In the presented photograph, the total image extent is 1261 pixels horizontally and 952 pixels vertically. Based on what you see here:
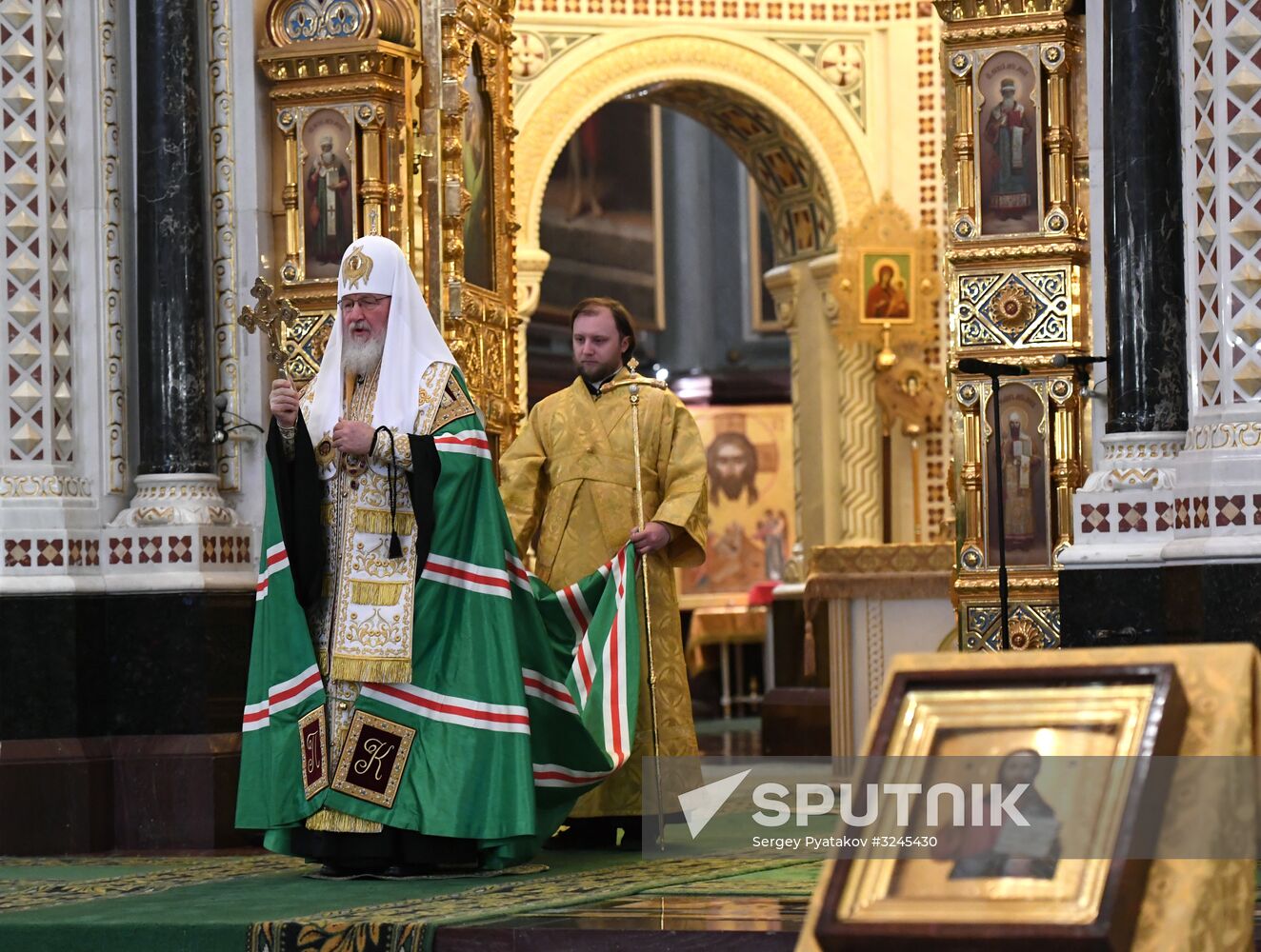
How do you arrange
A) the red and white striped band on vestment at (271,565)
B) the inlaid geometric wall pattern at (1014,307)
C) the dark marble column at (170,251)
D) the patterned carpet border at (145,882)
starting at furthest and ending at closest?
the inlaid geometric wall pattern at (1014,307) < the dark marble column at (170,251) < the red and white striped band on vestment at (271,565) < the patterned carpet border at (145,882)

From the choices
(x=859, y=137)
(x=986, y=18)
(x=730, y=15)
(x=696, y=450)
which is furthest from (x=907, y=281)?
(x=696, y=450)

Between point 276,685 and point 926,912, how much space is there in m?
3.81

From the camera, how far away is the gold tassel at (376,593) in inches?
268

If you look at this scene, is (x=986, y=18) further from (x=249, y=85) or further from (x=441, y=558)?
(x=441, y=558)

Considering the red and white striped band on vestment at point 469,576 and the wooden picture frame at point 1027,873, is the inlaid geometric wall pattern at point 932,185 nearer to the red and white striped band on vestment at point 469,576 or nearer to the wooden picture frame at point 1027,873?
the red and white striped band on vestment at point 469,576

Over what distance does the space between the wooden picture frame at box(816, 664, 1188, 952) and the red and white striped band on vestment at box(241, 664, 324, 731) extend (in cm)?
345

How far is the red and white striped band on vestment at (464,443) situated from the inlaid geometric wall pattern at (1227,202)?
243 cm

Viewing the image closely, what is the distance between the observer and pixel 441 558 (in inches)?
270

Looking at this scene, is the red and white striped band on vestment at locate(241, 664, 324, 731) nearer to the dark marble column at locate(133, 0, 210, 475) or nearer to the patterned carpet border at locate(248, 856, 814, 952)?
the patterned carpet border at locate(248, 856, 814, 952)

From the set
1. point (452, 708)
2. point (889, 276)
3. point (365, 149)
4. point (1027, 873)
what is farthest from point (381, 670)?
point (889, 276)

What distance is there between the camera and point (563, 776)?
23.2 ft

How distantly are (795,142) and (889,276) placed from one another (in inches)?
44.2

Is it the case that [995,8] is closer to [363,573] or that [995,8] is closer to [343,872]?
[363,573]

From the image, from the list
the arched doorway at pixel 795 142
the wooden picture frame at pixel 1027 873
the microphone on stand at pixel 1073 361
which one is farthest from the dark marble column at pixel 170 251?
the arched doorway at pixel 795 142
